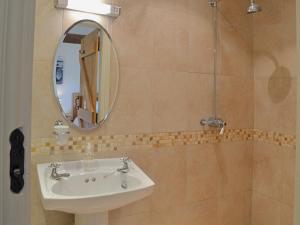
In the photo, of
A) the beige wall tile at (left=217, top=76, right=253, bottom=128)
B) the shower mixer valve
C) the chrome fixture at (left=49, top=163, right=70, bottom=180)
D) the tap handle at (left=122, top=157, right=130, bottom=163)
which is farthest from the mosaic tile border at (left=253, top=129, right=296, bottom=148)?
the chrome fixture at (left=49, top=163, right=70, bottom=180)

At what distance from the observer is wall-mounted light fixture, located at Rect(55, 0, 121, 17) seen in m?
1.58

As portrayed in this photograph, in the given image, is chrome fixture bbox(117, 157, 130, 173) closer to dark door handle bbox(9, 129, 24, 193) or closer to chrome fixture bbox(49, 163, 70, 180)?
chrome fixture bbox(49, 163, 70, 180)

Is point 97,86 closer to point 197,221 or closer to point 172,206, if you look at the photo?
point 172,206

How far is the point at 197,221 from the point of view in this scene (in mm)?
2150

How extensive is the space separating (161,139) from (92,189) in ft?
2.10

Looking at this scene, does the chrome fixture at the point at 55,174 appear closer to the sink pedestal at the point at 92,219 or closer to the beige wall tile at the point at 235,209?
the sink pedestal at the point at 92,219

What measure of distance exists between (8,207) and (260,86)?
2310mm

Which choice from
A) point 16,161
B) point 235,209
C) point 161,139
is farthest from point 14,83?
point 235,209

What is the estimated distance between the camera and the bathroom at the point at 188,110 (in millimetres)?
1614

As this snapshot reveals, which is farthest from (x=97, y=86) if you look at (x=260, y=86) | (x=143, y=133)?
(x=260, y=86)

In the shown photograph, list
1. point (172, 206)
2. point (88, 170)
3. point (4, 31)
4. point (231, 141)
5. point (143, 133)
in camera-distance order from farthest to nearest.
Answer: point (231, 141) < point (172, 206) < point (143, 133) < point (88, 170) < point (4, 31)

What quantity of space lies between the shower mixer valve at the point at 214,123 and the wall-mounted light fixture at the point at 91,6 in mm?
1073

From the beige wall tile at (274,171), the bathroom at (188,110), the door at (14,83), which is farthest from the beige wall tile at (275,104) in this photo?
the door at (14,83)

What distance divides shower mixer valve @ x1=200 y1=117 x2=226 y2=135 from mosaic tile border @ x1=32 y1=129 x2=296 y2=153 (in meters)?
0.07
